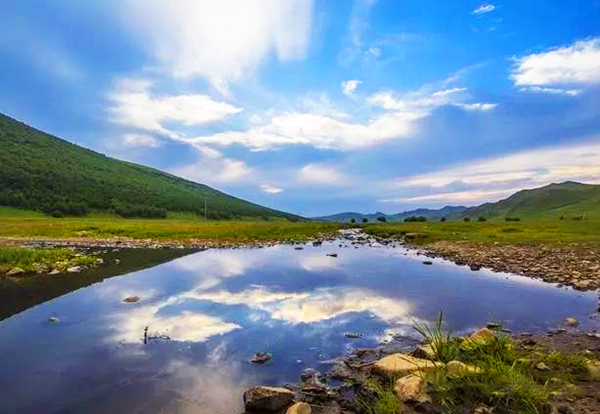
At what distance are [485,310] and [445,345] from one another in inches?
354

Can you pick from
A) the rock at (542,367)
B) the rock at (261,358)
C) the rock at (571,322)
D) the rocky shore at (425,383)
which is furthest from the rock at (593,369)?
the rock at (261,358)

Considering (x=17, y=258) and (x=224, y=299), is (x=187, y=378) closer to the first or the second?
(x=224, y=299)

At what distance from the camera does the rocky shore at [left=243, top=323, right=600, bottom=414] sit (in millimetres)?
8367

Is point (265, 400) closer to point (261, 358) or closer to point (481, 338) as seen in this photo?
point (261, 358)

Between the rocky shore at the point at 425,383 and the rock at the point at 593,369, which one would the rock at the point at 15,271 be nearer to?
the rocky shore at the point at 425,383

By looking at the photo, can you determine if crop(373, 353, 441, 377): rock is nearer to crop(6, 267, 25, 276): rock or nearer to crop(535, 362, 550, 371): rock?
crop(535, 362, 550, 371): rock

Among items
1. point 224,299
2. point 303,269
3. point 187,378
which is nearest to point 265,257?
point 303,269

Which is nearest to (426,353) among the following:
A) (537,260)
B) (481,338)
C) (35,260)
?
(481,338)

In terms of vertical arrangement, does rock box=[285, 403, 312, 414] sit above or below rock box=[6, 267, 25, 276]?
below

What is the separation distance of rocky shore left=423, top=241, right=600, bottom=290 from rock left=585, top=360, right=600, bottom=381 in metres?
14.5

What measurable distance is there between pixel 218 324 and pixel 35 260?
2207 centimetres

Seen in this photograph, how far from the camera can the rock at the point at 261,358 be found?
1246 centimetres

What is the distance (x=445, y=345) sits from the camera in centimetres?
1089

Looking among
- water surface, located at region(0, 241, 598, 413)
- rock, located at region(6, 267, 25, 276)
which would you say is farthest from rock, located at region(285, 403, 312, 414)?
rock, located at region(6, 267, 25, 276)
